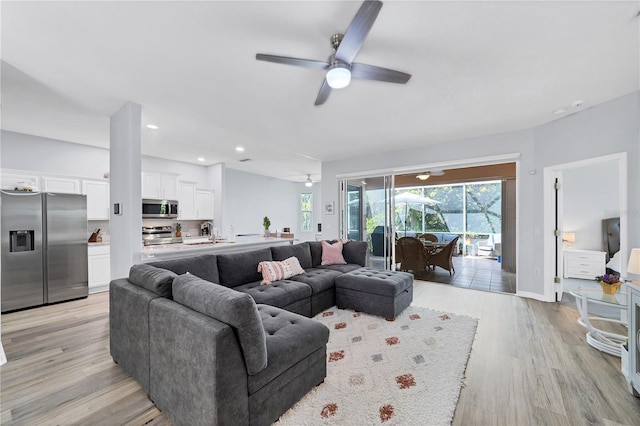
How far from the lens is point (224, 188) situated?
647 cm

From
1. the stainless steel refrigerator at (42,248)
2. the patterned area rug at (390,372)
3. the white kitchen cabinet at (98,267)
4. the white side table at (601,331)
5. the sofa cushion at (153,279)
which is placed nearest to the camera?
the patterned area rug at (390,372)

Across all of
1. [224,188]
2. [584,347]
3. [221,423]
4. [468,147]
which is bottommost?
[584,347]

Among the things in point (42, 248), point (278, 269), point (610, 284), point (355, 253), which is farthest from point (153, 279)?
point (610, 284)

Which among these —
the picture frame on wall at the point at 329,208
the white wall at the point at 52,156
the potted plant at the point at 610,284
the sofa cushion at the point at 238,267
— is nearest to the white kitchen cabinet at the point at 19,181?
the white wall at the point at 52,156

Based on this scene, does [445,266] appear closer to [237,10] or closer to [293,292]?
[293,292]

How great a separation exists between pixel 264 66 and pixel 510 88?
8.43ft

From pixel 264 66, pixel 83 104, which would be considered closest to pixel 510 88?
pixel 264 66

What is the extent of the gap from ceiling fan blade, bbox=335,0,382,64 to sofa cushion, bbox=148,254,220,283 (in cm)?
249

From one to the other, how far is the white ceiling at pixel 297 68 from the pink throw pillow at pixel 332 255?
1907mm

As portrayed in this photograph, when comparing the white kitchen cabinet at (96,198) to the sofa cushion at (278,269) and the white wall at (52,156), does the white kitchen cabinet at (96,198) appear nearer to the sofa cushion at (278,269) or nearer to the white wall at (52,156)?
the white wall at (52,156)

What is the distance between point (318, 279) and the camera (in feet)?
11.1

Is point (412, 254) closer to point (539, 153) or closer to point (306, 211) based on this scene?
point (539, 153)

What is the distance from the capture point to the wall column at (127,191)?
302cm

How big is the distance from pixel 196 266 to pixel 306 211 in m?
6.82
